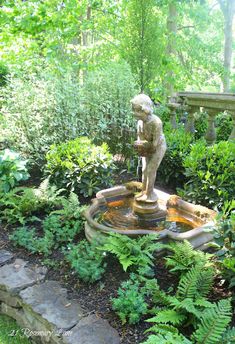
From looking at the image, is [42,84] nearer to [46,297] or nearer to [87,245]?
[87,245]

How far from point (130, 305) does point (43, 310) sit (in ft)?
2.57

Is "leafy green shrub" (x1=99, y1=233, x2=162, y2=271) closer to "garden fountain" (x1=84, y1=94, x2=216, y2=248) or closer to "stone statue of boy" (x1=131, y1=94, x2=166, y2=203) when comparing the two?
"garden fountain" (x1=84, y1=94, x2=216, y2=248)

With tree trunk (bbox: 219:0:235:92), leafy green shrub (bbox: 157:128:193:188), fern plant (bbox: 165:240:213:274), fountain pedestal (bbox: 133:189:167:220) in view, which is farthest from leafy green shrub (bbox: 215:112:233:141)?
tree trunk (bbox: 219:0:235:92)

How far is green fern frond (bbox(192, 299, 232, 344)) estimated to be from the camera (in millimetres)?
2350

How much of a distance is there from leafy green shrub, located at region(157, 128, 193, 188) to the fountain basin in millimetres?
1206

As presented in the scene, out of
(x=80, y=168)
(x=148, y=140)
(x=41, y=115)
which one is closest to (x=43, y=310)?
(x=148, y=140)

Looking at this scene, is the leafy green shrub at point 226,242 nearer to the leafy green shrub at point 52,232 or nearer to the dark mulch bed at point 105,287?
the dark mulch bed at point 105,287

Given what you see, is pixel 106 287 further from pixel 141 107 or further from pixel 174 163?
pixel 174 163

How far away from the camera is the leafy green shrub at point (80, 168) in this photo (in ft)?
16.8

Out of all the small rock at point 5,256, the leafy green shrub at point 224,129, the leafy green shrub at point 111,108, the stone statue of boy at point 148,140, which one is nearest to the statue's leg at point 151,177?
the stone statue of boy at point 148,140

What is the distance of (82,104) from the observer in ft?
22.5

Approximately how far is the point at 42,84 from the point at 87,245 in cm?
403

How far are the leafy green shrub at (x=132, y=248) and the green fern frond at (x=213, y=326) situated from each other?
88 cm

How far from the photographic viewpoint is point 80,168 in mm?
5148
